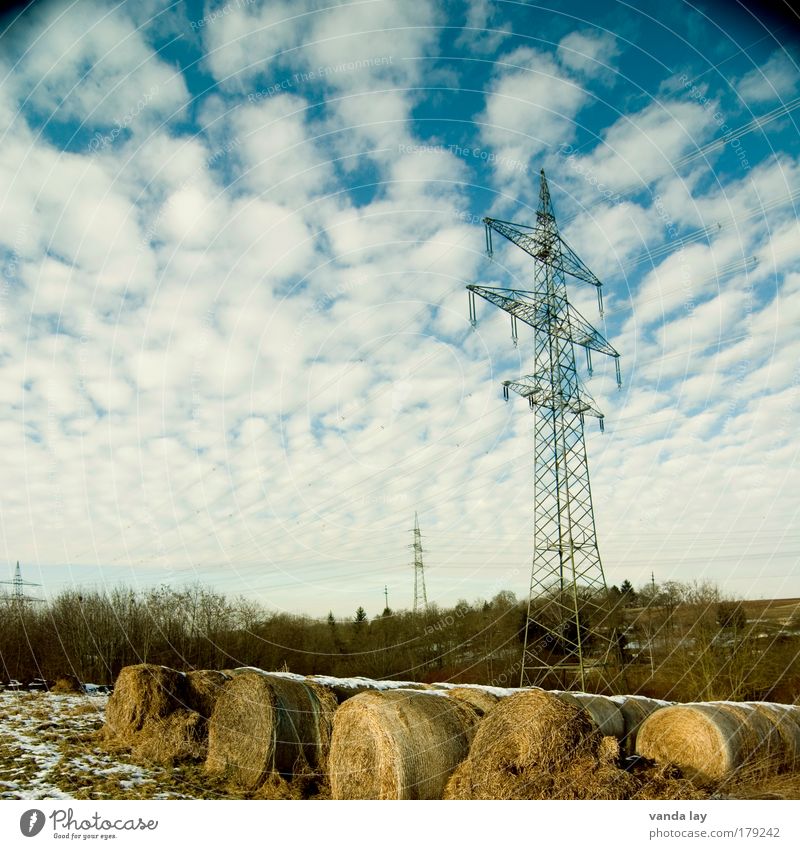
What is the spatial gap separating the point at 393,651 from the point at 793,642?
19.6 m

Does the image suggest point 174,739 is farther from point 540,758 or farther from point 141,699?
point 540,758

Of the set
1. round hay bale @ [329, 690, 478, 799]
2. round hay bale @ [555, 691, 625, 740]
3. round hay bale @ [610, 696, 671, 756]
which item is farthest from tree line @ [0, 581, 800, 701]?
round hay bale @ [329, 690, 478, 799]

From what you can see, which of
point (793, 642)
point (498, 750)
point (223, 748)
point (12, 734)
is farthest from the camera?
point (793, 642)

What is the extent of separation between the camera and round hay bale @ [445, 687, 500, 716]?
1011 cm

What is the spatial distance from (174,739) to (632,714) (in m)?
8.69

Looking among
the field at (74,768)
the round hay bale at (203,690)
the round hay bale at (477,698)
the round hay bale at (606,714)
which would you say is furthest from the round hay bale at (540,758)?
the round hay bale at (203,690)

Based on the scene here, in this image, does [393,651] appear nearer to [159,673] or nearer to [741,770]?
[159,673]

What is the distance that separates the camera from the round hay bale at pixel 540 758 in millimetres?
7555

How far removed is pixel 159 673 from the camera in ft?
42.0

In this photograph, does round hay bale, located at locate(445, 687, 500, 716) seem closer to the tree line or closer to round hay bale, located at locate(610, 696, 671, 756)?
round hay bale, located at locate(610, 696, 671, 756)

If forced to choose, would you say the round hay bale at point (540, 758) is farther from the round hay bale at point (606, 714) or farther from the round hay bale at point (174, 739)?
the round hay bale at point (174, 739)

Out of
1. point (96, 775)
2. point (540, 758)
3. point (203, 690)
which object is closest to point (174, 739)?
point (203, 690)

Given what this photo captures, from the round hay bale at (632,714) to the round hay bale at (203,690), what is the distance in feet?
25.3
